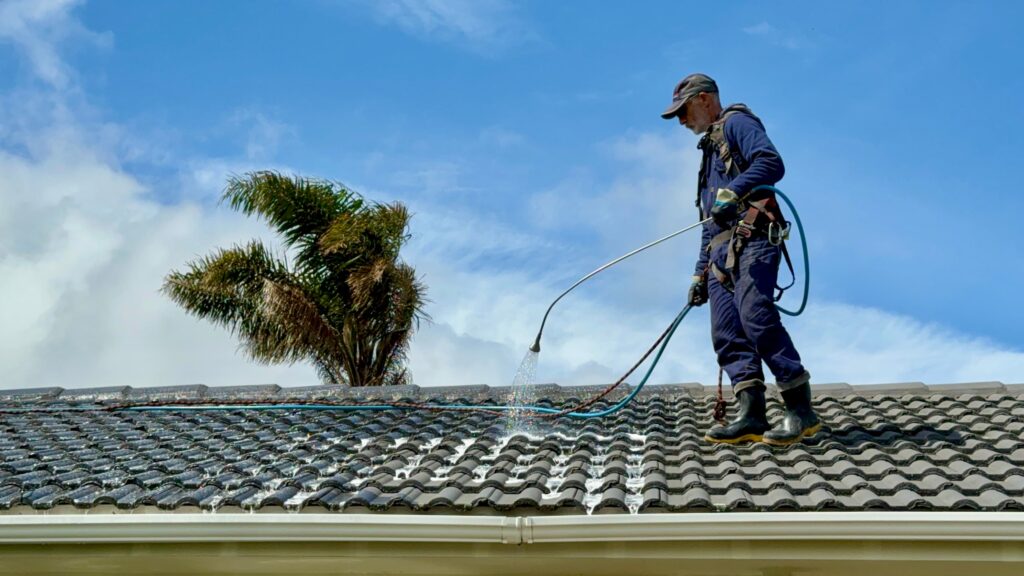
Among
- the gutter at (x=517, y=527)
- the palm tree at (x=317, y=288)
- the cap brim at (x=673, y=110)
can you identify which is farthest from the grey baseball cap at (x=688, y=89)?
the palm tree at (x=317, y=288)

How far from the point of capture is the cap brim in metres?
6.64

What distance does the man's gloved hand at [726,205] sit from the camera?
20.2 ft

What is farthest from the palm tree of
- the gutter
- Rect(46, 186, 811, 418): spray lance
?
the gutter

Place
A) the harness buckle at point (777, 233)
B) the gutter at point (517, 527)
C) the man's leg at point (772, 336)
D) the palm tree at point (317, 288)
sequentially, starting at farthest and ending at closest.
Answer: the palm tree at point (317, 288) → the harness buckle at point (777, 233) → the man's leg at point (772, 336) → the gutter at point (517, 527)

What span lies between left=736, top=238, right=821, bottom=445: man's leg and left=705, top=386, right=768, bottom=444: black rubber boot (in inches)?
4.5

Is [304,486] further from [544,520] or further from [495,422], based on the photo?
[495,422]

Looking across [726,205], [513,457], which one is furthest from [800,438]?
[513,457]

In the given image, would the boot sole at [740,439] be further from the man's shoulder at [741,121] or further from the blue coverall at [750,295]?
the man's shoulder at [741,121]

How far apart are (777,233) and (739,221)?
229 millimetres

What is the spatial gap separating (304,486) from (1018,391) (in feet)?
17.9

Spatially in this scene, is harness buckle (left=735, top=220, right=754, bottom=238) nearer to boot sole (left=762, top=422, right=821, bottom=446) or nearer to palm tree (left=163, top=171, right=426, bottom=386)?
boot sole (left=762, top=422, right=821, bottom=446)

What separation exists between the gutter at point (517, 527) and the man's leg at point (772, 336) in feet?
5.41

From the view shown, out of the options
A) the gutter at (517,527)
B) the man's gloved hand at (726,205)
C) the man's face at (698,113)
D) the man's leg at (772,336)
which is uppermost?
the man's face at (698,113)

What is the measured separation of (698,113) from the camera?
665cm
